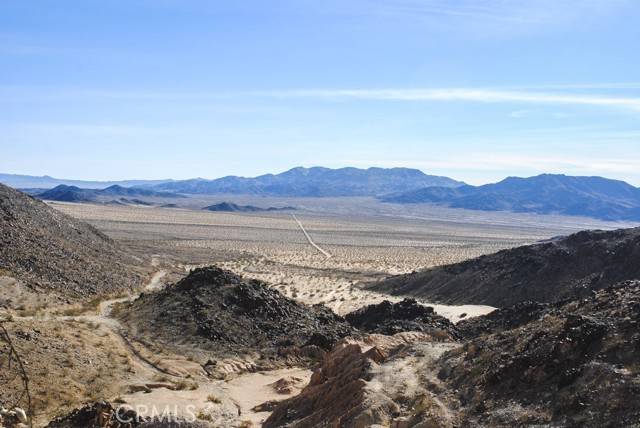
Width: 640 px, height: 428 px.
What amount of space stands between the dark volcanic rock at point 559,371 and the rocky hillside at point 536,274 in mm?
21549

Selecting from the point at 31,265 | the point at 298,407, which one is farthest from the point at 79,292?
the point at 298,407

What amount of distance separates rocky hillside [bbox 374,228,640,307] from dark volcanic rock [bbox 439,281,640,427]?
70.7 ft

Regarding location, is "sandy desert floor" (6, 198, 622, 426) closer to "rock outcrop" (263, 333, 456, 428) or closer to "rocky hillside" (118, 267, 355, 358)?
"rocky hillside" (118, 267, 355, 358)

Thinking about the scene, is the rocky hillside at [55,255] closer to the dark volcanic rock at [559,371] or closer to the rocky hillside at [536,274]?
the rocky hillside at [536,274]

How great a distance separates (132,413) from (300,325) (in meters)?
12.4

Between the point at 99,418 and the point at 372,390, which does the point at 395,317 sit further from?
the point at 99,418

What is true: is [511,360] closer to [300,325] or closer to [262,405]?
[262,405]

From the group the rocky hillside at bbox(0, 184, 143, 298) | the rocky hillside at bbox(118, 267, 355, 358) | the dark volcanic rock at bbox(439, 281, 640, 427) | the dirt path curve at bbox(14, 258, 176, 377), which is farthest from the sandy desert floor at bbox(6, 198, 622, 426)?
the dark volcanic rock at bbox(439, 281, 640, 427)

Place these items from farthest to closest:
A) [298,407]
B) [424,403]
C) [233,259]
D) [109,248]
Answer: [233,259] → [109,248] → [298,407] → [424,403]

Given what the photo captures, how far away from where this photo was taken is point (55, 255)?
33.4 meters

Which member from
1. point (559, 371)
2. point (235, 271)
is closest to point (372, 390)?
point (559, 371)

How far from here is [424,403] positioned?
510 inches

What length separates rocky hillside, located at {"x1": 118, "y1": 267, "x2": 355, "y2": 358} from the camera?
23641 millimetres

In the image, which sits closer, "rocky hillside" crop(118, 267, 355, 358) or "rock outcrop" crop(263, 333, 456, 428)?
"rock outcrop" crop(263, 333, 456, 428)
